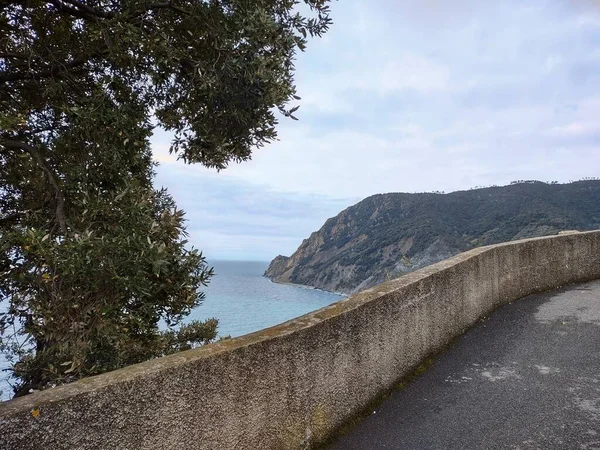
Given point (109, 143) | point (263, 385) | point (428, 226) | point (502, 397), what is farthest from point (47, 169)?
point (428, 226)

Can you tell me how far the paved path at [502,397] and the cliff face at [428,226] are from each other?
39569mm

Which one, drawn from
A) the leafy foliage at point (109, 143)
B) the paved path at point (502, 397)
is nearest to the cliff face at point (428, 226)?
the paved path at point (502, 397)

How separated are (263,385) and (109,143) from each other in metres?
4.09

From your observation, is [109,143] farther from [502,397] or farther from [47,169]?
[502,397]

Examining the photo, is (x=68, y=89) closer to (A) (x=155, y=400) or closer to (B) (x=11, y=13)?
(B) (x=11, y=13)

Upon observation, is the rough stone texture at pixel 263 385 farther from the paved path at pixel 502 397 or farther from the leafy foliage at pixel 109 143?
the leafy foliage at pixel 109 143

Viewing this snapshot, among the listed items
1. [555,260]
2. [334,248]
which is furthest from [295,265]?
[555,260]

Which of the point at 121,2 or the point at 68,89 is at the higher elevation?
the point at 121,2

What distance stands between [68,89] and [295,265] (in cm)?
16081

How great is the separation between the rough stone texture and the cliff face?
4115 cm

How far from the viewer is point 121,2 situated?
17.8 ft

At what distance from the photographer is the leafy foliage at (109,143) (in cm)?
A: 457

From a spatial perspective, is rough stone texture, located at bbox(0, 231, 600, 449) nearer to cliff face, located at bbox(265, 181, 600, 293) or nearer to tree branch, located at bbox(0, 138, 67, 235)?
tree branch, located at bbox(0, 138, 67, 235)

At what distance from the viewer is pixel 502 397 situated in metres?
4.12
